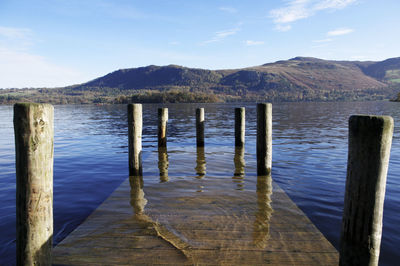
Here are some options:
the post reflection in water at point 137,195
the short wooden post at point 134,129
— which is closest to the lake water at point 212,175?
the post reflection in water at point 137,195

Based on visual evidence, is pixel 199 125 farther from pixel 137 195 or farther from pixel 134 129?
pixel 137 195

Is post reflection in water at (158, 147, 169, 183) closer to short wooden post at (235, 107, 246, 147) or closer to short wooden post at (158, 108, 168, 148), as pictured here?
short wooden post at (158, 108, 168, 148)

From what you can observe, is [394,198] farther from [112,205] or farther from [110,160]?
[110,160]

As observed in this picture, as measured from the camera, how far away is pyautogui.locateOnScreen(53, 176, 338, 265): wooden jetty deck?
429 cm

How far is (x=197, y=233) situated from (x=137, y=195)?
298 cm

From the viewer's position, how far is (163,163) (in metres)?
11.7

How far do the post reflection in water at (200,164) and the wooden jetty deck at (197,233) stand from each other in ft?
7.58

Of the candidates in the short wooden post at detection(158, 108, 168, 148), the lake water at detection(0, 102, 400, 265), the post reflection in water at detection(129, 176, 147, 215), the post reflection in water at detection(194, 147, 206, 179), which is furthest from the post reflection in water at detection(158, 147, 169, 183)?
the post reflection in water at detection(194, 147, 206, 179)

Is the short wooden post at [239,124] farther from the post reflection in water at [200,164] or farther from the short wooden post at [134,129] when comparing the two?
the short wooden post at [134,129]

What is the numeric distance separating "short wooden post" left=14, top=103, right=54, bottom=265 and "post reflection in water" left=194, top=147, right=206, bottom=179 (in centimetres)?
608

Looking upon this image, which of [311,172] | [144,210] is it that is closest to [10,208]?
[144,210]

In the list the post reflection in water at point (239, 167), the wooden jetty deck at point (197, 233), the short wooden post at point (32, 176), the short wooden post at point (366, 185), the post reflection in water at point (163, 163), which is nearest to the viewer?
the short wooden post at point (366, 185)

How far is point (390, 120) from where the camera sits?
3.14 m

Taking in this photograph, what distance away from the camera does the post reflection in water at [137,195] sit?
21.4 feet
